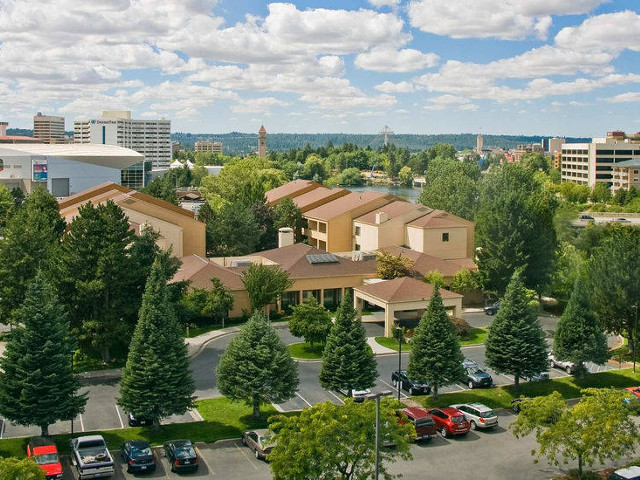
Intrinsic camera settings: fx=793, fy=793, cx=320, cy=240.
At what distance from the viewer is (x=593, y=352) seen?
147 ft

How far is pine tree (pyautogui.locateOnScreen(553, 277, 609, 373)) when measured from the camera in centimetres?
4488

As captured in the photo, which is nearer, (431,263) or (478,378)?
(478,378)

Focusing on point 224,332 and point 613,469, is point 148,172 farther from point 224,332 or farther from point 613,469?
point 613,469

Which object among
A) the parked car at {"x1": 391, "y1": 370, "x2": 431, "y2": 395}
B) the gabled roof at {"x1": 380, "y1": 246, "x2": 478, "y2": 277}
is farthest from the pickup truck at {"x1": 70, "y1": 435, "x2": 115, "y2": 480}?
the gabled roof at {"x1": 380, "y1": 246, "x2": 478, "y2": 277}

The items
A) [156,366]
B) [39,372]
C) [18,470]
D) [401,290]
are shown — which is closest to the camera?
[18,470]

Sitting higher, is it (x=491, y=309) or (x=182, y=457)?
(x=491, y=309)

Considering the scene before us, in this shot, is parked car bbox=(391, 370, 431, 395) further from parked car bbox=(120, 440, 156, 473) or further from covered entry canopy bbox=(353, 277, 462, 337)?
parked car bbox=(120, 440, 156, 473)

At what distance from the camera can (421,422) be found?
36.1 m

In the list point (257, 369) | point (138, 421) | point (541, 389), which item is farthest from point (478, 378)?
point (138, 421)

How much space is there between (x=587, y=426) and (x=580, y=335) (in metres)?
14.9

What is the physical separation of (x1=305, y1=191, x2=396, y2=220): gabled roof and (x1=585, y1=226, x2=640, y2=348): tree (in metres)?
33.9

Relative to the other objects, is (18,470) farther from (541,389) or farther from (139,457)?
(541,389)

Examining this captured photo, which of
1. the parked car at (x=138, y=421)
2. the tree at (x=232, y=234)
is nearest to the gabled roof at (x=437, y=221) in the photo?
the tree at (x=232, y=234)

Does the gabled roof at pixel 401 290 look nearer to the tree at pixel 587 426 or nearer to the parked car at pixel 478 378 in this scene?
the parked car at pixel 478 378
